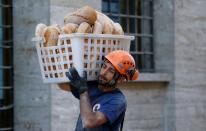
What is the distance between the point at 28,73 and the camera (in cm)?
659

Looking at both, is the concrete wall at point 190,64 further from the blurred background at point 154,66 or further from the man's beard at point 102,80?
the man's beard at point 102,80

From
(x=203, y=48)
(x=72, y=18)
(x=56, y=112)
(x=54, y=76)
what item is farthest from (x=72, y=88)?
(x=203, y=48)

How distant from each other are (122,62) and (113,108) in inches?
13.2

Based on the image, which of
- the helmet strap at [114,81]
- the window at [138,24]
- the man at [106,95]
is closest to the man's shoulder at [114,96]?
the man at [106,95]

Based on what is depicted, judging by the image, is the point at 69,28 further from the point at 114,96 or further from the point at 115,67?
the point at 114,96

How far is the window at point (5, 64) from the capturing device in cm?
665

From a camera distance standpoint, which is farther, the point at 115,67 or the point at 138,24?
the point at 138,24

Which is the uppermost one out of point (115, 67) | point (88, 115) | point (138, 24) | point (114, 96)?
point (138, 24)

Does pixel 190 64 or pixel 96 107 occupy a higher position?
pixel 190 64

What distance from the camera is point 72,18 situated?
161 inches

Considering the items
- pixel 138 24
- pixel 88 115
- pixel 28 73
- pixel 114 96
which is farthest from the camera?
pixel 138 24

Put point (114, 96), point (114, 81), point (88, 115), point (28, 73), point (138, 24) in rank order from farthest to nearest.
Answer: point (138, 24), point (28, 73), point (114, 96), point (114, 81), point (88, 115)

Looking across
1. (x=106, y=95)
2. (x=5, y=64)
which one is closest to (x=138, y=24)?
(x=5, y=64)

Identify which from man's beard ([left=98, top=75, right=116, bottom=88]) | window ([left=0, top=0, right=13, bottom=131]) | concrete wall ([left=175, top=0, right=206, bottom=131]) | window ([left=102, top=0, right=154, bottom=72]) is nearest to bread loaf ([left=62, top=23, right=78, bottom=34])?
man's beard ([left=98, top=75, right=116, bottom=88])
